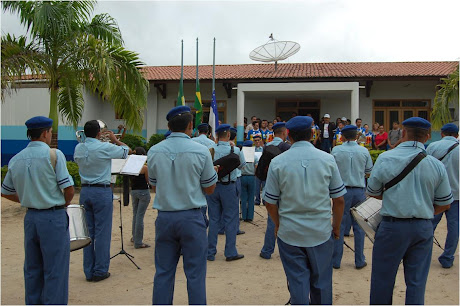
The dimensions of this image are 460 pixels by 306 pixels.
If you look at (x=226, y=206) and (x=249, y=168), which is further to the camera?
(x=249, y=168)

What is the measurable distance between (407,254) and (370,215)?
0.58 m

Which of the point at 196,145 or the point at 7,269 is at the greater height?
the point at 196,145

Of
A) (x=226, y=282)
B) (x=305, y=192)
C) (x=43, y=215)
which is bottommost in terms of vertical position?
(x=226, y=282)

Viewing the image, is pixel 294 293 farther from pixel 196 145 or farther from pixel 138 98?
pixel 138 98

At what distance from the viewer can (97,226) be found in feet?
17.6

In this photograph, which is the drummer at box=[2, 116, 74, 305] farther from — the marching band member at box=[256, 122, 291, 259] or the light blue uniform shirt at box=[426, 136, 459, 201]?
the light blue uniform shirt at box=[426, 136, 459, 201]

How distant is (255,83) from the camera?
17797mm

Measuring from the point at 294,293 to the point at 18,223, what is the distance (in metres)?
7.86

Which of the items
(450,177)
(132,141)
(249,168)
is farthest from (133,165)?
(132,141)

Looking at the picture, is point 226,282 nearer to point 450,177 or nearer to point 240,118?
point 450,177

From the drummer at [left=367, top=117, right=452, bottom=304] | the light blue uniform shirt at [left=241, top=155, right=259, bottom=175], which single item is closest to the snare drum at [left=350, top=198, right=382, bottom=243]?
the drummer at [left=367, top=117, right=452, bottom=304]

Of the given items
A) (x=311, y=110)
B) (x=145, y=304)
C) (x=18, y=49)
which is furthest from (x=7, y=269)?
(x=311, y=110)

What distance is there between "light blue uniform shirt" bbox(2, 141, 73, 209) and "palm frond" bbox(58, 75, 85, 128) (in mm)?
7307

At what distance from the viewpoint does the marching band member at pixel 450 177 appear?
18.6 feet
